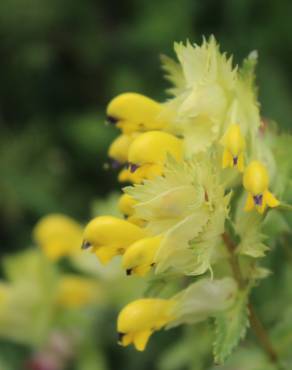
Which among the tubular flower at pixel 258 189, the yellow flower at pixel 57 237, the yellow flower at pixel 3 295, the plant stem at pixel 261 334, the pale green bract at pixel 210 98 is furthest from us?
the yellow flower at pixel 3 295

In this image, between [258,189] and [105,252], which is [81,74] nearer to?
[105,252]

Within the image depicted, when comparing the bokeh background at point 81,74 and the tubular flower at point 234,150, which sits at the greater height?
the bokeh background at point 81,74

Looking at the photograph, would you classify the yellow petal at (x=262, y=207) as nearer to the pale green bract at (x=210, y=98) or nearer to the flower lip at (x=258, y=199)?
the flower lip at (x=258, y=199)

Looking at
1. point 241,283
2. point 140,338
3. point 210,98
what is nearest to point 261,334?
point 241,283

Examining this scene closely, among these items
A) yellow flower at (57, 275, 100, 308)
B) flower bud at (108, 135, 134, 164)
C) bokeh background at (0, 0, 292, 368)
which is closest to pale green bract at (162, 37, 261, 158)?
flower bud at (108, 135, 134, 164)

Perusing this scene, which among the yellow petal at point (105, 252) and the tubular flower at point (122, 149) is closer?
the yellow petal at point (105, 252)

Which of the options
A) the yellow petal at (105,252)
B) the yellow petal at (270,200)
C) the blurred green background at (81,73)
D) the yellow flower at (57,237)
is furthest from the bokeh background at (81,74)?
the yellow petal at (270,200)

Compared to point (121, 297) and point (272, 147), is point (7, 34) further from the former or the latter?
point (272, 147)

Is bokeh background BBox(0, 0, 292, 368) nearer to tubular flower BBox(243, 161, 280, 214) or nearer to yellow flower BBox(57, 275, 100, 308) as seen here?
yellow flower BBox(57, 275, 100, 308)
